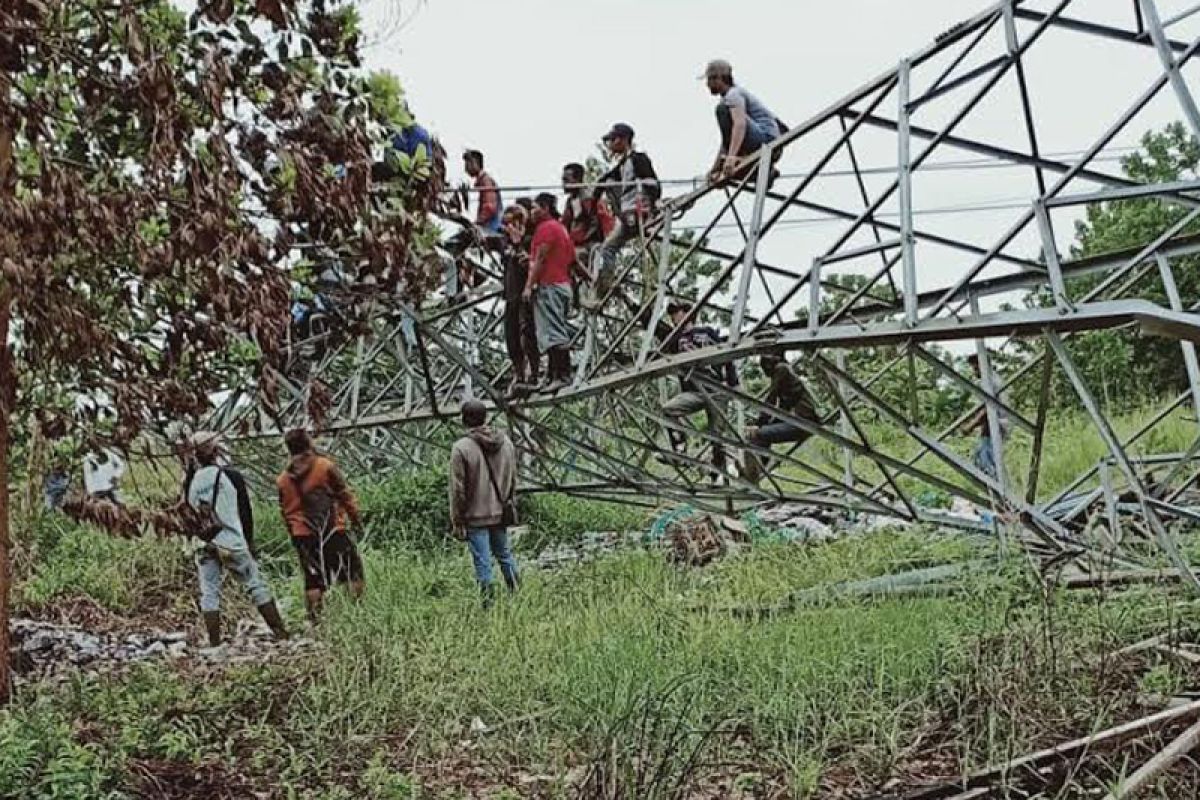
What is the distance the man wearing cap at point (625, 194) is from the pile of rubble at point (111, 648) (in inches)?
144

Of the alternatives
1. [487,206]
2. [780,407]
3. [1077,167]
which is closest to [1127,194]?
[1077,167]

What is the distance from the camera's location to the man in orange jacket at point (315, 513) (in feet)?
28.3

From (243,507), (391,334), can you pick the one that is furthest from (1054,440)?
(243,507)

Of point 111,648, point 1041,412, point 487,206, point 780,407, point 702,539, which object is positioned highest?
point 487,206

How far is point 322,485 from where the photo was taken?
8.62 meters

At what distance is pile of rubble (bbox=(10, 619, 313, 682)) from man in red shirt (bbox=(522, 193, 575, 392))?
308 centimetres

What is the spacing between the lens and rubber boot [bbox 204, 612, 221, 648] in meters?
8.59

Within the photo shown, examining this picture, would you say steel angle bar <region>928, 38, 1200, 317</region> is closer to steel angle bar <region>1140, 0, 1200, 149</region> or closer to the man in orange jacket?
steel angle bar <region>1140, 0, 1200, 149</region>

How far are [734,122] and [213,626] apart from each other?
511 cm

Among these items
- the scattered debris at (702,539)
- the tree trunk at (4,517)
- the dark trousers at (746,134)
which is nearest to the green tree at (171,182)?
the tree trunk at (4,517)

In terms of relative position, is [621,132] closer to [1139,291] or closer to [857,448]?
[857,448]

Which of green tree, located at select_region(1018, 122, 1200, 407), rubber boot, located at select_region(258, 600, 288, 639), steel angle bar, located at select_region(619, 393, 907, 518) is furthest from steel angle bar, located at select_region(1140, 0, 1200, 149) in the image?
green tree, located at select_region(1018, 122, 1200, 407)

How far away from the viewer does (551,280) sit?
954 cm

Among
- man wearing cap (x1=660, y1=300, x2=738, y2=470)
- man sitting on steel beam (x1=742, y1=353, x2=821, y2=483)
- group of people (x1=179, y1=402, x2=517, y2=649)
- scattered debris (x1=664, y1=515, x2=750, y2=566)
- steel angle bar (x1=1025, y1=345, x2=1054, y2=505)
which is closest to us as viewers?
steel angle bar (x1=1025, y1=345, x2=1054, y2=505)
